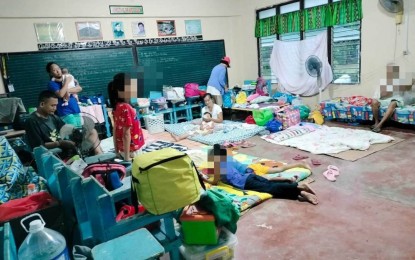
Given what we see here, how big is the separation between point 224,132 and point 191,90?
1864 mm

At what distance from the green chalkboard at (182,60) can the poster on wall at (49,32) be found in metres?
1.60

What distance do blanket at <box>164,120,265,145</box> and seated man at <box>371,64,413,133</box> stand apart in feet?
6.44

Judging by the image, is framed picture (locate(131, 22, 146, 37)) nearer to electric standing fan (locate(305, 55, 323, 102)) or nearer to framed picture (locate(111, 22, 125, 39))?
framed picture (locate(111, 22, 125, 39))

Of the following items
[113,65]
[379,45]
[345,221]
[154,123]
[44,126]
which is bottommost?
[345,221]

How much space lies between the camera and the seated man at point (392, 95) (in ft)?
16.5

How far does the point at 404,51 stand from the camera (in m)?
5.30

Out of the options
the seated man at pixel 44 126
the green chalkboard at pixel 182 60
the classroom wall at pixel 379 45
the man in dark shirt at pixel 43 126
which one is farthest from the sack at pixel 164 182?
the green chalkboard at pixel 182 60

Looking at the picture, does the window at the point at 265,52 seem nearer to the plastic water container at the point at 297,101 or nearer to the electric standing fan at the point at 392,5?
the plastic water container at the point at 297,101

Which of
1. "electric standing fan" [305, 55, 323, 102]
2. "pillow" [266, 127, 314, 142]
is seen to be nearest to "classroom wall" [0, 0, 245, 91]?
"electric standing fan" [305, 55, 323, 102]

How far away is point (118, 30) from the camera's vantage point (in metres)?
6.53

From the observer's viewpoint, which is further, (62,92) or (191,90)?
(191,90)

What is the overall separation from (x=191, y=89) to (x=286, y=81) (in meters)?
2.28

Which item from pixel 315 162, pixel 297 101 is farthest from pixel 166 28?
pixel 315 162

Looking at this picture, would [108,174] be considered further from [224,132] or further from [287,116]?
[287,116]
